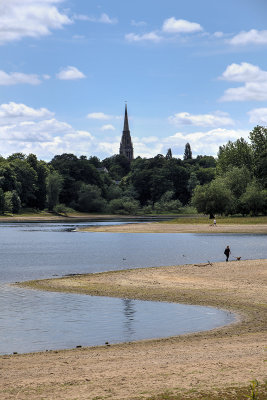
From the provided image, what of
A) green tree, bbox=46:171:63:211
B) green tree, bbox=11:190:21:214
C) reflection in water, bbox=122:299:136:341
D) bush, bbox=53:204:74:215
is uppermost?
green tree, bbox=46:171:63:211

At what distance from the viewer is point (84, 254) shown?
59.9 metres

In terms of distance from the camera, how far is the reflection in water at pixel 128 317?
21781mm

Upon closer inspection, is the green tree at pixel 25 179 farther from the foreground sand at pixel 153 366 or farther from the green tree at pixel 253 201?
the foreground sand at pixel 153 366

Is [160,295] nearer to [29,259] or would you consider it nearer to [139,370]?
[139,370]

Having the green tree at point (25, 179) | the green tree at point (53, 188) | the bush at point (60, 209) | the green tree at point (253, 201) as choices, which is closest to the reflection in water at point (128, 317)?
the green tree at point (253, 201)

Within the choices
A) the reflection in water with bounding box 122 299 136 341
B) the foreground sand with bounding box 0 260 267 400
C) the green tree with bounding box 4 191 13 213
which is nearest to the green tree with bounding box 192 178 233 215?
the green tree with bounding box 4 191 13 213

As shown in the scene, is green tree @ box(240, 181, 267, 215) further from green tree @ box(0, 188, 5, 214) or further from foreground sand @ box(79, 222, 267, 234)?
green tree @ box(0, 188, 5, 214)

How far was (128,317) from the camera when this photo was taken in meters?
25.0

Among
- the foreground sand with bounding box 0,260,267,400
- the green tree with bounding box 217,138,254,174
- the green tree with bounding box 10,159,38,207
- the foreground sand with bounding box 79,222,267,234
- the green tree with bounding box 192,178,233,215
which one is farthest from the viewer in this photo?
the green tree with bounding box 10,159,38,207


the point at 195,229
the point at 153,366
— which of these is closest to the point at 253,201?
the point at 195,229

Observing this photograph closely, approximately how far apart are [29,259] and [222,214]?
77813 mm

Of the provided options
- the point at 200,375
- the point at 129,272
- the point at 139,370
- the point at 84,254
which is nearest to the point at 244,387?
the point at 200,375

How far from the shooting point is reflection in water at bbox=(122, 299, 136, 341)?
71.5 feet

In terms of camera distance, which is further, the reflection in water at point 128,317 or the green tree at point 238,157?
the green tree at point 238,157
